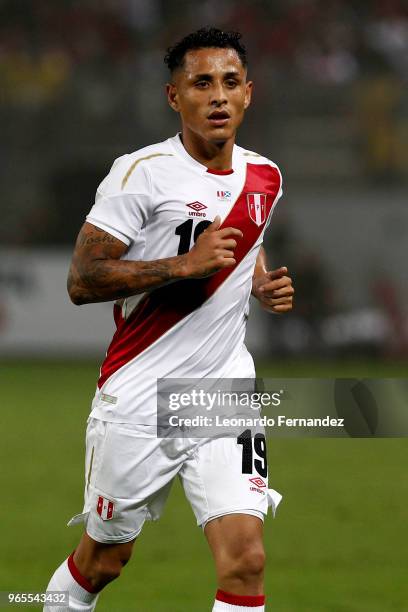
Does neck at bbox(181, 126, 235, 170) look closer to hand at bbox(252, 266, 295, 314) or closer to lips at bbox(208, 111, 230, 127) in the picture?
lips at bbox(208, 111, 230, 127)

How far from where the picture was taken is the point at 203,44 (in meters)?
4.58

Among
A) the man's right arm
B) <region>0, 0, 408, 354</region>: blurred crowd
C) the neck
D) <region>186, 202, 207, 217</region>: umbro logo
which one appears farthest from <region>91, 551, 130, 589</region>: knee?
<region>0, 0, 408, 354</region>: blurred crowd

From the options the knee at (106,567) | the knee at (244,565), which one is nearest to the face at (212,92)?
the knee at (244,565)

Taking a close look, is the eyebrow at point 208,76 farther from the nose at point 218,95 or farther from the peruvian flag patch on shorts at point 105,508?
the peruvian flag patch on shorts at point 105,508

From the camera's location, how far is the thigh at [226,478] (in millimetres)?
4371

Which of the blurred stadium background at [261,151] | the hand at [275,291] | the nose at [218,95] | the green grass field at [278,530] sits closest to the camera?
the nose at [218,95]

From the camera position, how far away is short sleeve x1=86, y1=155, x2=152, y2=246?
4383 mm

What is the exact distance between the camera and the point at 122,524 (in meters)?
4.54

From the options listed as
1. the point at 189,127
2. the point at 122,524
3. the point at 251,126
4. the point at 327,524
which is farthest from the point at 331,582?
the point at 251,126

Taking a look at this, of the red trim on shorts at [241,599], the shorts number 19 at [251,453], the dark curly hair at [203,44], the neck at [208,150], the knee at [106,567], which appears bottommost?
the red trim on shorts at [241,599]

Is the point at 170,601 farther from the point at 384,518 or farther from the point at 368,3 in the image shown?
the point at 368,3

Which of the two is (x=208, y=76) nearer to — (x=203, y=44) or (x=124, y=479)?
(x=203, y=44)

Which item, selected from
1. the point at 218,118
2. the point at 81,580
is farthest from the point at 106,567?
the point at 218,118

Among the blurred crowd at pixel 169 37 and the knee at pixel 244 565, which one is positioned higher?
the blurred crowd at pixel 169 37
